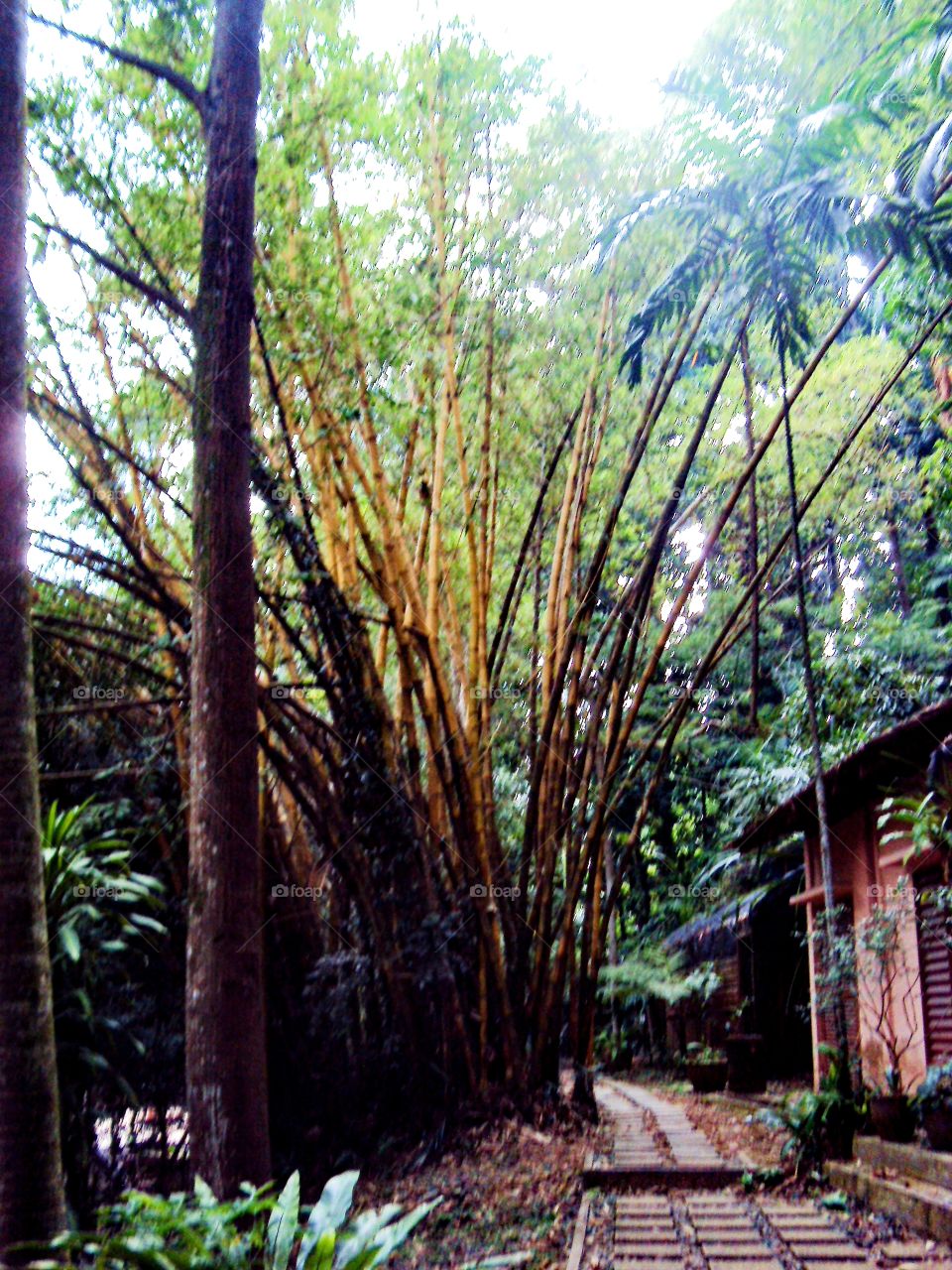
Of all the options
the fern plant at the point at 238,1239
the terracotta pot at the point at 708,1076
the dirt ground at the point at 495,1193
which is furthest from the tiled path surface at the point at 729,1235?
the terracotta pot at the point at 708,1076

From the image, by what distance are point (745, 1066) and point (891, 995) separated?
3.50 meters

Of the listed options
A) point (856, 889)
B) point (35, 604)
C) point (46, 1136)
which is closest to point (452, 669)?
point (35, 604)

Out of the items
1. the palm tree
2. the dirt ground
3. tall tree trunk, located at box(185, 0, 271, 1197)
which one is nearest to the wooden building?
the palm tree

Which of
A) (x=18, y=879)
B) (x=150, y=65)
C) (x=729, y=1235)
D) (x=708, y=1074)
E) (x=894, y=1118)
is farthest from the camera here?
(x=708, y=1074)

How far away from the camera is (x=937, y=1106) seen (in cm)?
521

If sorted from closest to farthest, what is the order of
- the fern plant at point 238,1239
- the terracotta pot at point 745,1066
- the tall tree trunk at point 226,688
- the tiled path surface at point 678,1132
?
the fern plant at point 238,1239 < the tall tree trunk at point 226,688 < the tiled path surface at point 678,1132 < the terracotta pot at point 745,1066

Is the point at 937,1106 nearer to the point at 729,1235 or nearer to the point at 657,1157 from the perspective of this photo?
the point at 729,1235

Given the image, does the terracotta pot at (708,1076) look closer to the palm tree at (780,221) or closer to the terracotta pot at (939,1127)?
the palm tree at (780,221)

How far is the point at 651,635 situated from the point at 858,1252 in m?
6.94

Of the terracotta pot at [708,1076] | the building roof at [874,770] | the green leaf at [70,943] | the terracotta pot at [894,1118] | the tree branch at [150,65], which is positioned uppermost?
the tree branch at [150,65]

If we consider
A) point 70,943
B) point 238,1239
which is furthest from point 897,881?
point 238,1239

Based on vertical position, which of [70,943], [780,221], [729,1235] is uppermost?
[780,221]

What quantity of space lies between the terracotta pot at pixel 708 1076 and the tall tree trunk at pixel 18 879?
353 inches

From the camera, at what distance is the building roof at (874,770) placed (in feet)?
19.3
